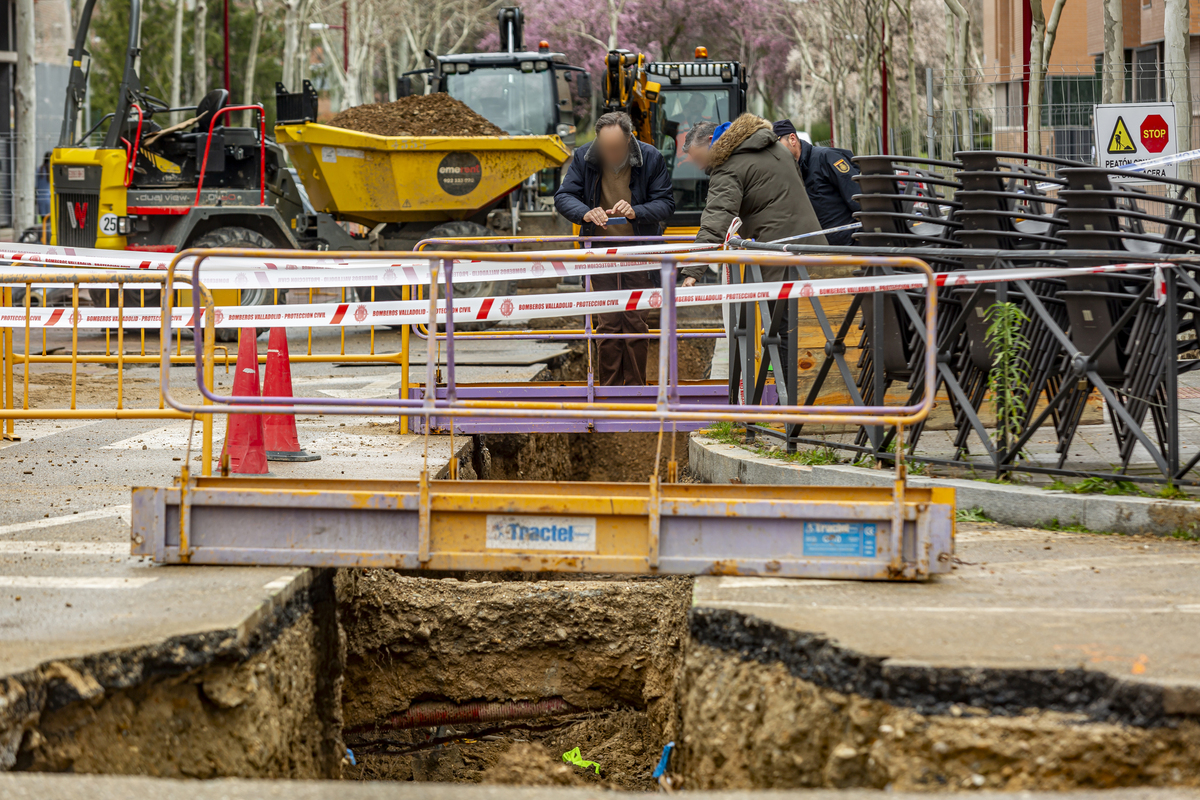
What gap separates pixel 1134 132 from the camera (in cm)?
1069

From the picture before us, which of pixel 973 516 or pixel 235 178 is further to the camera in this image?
pixel 235 178

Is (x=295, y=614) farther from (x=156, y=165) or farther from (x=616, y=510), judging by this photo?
(x=156, y=165)

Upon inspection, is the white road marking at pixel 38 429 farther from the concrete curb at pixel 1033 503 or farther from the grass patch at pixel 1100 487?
the grass patch at pixel 1100 487

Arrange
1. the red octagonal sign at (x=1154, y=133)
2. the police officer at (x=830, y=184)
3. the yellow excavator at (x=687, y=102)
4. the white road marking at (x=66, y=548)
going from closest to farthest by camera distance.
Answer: the white road marking at (x=66, y=548) < the police officer at (x=830, y=184) < the red octagonal sign at (x=1154, y=133) < the yellow excavator at (x=687, y=102)

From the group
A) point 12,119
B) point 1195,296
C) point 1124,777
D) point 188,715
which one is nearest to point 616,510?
point 188,715

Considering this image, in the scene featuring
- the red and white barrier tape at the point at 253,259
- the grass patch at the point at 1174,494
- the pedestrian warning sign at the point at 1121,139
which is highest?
the pedestrian warning sign at the point at 1121,139

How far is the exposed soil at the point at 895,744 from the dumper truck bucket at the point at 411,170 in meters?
11.4

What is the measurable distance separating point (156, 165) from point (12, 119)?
749 inches

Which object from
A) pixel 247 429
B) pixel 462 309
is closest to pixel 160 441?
pixel 247 429

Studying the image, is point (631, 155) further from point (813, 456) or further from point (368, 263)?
point (813, 456)

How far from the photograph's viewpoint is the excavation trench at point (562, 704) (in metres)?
3.45

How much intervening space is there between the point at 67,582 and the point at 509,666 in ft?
6.98

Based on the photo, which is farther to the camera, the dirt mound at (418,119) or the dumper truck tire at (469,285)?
the dumper truck tire at (469,285)

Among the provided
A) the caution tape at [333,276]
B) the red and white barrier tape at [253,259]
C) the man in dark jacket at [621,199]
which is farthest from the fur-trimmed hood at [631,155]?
the caution tape at [333,276]
